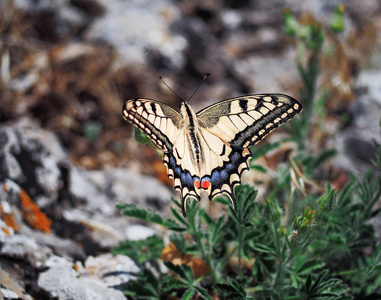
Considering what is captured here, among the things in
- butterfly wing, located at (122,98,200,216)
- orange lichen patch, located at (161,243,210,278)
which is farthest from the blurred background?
butterfly wing, located at (122,98,200,216)

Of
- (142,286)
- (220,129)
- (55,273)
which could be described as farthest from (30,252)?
(220,129)

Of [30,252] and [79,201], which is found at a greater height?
[79,201]

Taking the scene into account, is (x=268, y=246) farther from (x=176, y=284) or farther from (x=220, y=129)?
(x=220, y=129)

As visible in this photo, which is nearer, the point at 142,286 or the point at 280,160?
the point at 142,286

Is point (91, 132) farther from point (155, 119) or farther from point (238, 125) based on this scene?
point (238, 125)

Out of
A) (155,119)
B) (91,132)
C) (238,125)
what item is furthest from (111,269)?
(91,132)

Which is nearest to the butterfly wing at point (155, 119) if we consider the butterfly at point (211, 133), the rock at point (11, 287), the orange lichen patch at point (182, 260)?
the butterfly at point (211, 133)

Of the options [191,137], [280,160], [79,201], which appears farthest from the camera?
[280,160]

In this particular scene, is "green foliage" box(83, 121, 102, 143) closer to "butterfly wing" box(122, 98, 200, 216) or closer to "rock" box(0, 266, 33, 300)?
"butterfly wing" box(122, 98, 200, 216)
